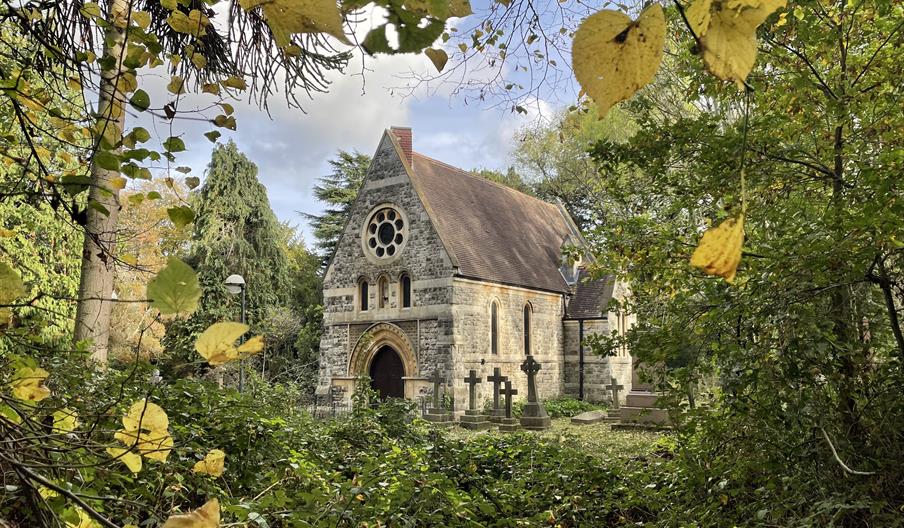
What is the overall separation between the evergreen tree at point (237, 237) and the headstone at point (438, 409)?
13.9 m

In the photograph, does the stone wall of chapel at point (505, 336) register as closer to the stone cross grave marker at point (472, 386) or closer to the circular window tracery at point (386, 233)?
the stone cross grave marker at point (472, 386)

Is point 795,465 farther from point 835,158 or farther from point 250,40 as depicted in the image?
point 250,40

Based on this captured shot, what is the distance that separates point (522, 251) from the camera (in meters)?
22.4

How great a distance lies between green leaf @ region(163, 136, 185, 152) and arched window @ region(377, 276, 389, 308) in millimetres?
17425

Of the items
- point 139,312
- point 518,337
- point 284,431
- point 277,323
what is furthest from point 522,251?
point 284,431

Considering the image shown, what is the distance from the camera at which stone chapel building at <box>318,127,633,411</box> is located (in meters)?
18.0

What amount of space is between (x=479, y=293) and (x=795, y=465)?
15.5 meters

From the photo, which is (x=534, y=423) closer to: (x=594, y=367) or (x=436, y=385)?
(x=436, y=385)

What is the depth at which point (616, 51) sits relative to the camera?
67 centimetres

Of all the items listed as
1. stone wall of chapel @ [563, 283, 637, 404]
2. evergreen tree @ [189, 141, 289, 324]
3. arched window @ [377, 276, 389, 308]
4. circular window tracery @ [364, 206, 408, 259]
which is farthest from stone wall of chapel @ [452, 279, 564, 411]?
evergreen tree @ [189, 141, 289, 324]

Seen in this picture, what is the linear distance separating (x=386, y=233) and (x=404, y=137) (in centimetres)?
315

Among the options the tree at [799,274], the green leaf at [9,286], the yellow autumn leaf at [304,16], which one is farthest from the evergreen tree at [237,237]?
the yellow autumn leaf at [304,16]

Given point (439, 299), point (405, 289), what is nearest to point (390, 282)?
point (405, 289)

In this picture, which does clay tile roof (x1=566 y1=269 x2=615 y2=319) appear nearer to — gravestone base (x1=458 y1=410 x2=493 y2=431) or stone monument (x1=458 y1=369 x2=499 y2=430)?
stone monument (x1=458 y1=369 x2=499 y2=430)
